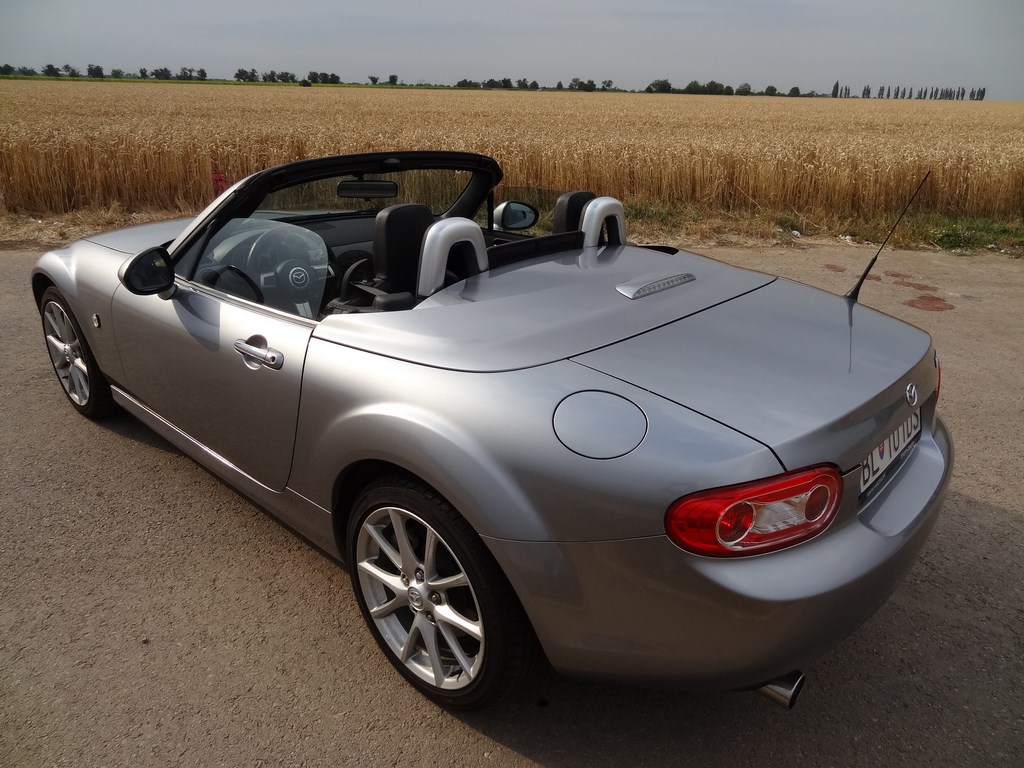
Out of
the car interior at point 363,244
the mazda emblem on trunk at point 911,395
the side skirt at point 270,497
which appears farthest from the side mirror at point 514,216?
the mazda emblem on trunk at point 911,395

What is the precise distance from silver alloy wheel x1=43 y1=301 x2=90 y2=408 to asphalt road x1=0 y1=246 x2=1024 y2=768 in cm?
53

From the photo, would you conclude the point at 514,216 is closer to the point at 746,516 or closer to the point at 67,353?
the point at 746,516

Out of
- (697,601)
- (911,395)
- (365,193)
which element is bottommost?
(697,601)

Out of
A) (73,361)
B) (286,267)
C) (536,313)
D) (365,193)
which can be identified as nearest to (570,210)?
(365,193)

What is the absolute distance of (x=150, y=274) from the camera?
2801mm

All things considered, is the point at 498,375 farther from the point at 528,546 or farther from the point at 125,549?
the point at 125,549

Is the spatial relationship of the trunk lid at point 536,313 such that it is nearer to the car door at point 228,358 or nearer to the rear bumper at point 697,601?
the car door at point 228,358

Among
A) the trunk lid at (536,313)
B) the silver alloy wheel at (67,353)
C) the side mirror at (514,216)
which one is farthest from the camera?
the silver alloy wheel at (67,353)

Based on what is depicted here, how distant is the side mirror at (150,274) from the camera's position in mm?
2752

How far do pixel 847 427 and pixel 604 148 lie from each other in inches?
416

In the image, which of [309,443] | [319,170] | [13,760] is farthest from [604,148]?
[13,760]

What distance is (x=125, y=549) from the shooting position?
2947mm

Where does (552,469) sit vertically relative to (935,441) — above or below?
above

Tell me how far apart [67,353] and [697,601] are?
3.67m
